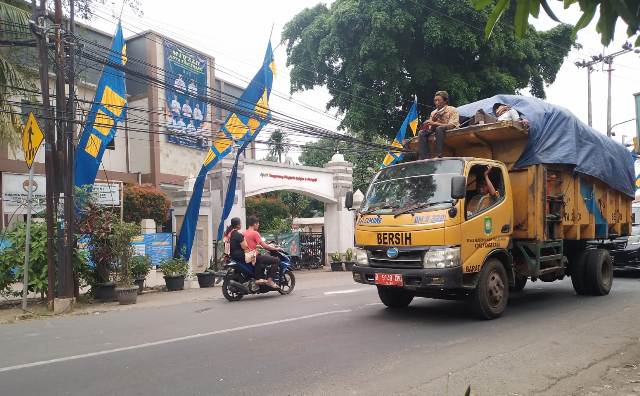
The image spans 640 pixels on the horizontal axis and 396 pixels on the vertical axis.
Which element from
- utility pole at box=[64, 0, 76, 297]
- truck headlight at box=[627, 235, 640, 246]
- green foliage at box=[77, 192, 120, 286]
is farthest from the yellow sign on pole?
truck headlight at box=[627, 235, 640, 246]

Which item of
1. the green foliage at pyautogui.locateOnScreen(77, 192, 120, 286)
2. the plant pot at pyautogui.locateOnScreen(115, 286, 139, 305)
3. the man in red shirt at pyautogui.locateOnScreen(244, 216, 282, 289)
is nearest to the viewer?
the man in red shirt at pyautogui.locateOnScreen(244, 216, 282, 289)

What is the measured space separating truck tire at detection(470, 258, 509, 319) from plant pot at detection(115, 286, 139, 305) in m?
Answer: 7.15

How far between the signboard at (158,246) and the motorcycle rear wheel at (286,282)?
4.96 metres

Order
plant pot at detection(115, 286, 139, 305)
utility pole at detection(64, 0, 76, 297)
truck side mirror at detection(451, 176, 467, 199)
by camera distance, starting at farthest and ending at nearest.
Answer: plant pot at detection(115, 286, 139, 305) → utility pole at detection(64, 0, 76, 297) → truck side mirror at detection(451, 176, 467, 199)

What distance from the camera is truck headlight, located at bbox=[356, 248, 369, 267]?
25.3 ft

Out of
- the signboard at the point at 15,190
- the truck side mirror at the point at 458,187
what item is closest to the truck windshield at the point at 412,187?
the truck side mirror at the point at 458,187

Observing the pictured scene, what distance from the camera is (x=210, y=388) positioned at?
15.1 feet

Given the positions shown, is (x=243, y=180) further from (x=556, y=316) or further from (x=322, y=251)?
(x=556, y=316)

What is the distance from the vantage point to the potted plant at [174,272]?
44.9ft

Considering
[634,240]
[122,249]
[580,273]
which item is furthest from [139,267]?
[634,240]

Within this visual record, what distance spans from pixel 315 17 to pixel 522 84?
30.9 feet

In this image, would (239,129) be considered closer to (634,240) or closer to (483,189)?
(483,189)

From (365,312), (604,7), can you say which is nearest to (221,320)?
(365,312)

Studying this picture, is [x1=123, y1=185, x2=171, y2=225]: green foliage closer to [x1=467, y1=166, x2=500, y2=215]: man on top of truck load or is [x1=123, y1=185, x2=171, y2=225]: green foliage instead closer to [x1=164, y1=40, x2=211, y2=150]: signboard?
[x1=164, y1=40, x2=211, y2=150]: signboard
